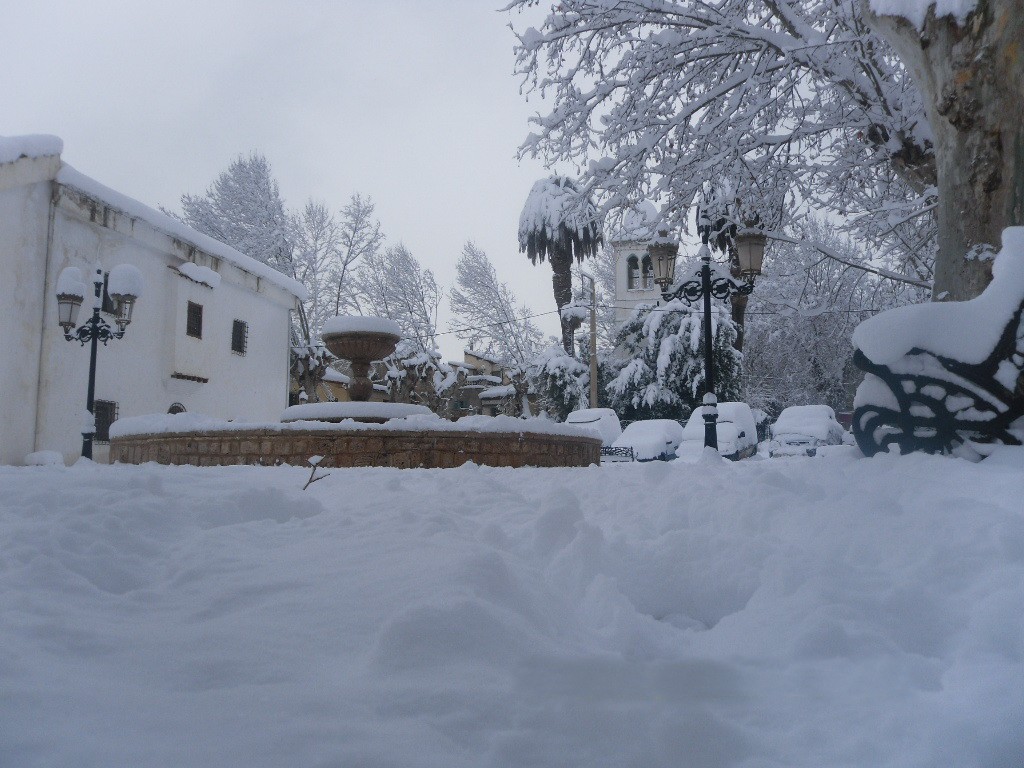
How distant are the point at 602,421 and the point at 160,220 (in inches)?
480

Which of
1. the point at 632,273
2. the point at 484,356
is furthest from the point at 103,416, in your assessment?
the point at 632,273

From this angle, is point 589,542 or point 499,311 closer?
point 589,542

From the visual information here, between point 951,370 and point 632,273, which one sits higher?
point 632,273

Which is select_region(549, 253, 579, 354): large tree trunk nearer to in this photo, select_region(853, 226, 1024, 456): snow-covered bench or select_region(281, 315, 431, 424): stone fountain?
select_region(281, 315, 431, 424): stone fountain

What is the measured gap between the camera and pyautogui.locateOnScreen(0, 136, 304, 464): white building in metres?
12.7

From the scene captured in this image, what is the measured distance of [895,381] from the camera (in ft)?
14.2

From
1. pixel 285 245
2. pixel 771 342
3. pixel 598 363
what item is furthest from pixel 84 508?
pixel 771 342

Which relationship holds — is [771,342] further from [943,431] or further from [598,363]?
[943,431]

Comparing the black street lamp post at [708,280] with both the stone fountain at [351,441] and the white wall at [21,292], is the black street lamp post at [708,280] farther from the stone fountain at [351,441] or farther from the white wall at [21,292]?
the white wall at [21,292]

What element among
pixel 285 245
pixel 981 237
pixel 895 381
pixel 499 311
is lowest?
pixel 895 381

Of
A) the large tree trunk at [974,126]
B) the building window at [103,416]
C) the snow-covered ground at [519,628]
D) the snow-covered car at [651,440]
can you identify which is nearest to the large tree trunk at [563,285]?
the snow-covered car at [651,440]

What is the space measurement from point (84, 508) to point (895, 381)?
4521 millimetres

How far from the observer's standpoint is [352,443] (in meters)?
7.55

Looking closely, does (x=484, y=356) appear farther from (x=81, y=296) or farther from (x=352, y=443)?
(x=352, y=443)
